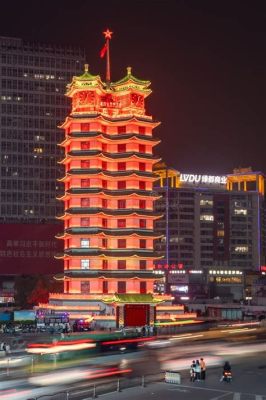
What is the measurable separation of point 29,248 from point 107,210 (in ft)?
156

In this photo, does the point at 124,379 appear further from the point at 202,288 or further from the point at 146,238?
the point at 202,288

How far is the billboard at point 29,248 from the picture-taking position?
147875 mm

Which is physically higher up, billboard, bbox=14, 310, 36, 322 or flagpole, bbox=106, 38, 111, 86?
flagpole, bbox=106, 38, 111, 86

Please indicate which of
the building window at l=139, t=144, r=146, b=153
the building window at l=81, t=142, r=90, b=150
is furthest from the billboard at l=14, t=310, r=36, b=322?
the building window at l=139, t=144, r=146, b=153

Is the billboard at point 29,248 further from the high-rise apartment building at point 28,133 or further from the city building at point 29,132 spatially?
the high-rise apartment building at point 28,133

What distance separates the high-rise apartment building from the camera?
580 ft

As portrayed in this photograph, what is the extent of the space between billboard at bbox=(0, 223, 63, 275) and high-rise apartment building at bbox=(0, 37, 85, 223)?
1037 inches

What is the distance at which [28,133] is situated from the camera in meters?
178

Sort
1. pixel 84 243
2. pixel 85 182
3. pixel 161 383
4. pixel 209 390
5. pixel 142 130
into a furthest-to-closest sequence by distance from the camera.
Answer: pixel 142 130, pixel 85 182, pixel 84 243, pixel 161 383, pixel 209 390

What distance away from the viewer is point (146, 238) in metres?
108

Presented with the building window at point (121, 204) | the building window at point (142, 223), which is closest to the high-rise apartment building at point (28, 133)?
the building window at point (121, 204)

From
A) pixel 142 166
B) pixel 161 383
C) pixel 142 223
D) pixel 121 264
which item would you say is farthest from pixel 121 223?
pixel 161 383

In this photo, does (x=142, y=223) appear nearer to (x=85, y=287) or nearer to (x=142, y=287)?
(x=142, y=287)

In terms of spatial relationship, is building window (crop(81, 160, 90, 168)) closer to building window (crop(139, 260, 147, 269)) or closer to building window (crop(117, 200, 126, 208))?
building window (crop(117, 200, 126, 208))
